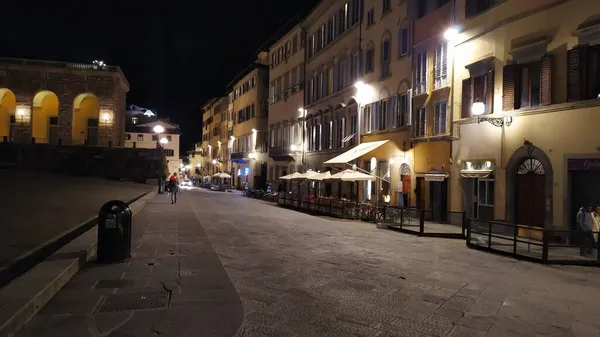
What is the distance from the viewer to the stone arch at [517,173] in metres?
15.1

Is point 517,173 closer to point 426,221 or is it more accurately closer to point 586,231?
point 426,221

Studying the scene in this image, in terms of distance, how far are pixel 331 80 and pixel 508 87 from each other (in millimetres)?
18653

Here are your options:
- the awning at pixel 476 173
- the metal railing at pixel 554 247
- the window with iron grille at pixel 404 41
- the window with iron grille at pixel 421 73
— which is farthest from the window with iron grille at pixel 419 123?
the metal railing at pixel 554 247

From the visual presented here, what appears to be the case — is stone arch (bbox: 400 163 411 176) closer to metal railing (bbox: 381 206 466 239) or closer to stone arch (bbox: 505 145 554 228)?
metal railing (bbox: 381 206 466 239)

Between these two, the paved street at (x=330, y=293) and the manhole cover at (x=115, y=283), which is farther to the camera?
the manhole cover at (x=115, y=283)

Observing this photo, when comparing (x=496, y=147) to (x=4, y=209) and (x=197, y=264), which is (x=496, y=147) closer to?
(x=197, y=264)

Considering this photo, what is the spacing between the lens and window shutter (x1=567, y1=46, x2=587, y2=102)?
547 inches

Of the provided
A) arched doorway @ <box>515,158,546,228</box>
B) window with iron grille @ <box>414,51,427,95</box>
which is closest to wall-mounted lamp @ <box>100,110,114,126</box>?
window with iron grille @ <box>414,51,427,95</box>

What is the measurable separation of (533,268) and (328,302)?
20.4ft

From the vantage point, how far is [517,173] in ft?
54.3

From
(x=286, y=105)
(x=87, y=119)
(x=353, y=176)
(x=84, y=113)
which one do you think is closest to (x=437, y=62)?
(x=353, y=176)

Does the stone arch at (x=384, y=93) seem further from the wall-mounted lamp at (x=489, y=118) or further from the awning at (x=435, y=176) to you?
the wall-mounted lamp at (x=489, y=118)

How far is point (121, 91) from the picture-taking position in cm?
5822

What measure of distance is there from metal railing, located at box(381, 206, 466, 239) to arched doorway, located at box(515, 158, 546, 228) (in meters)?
2.06
